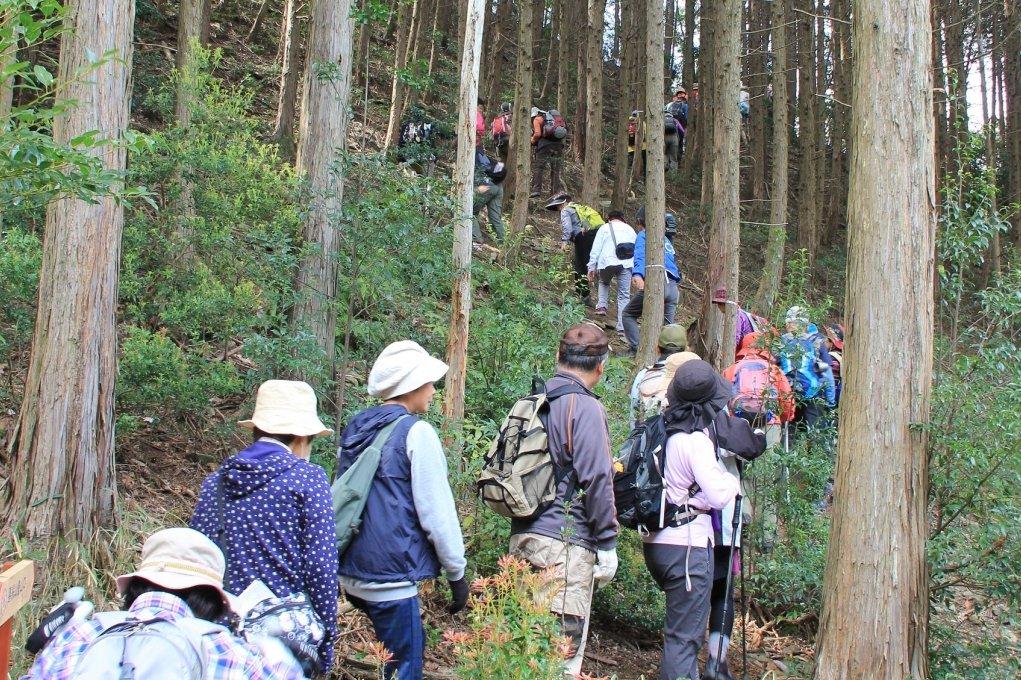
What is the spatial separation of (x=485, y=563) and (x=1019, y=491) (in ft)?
10.3

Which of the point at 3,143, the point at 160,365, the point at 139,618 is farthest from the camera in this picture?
the point at 160,365

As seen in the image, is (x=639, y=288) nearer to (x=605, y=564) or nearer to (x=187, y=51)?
(x=187, y=51)

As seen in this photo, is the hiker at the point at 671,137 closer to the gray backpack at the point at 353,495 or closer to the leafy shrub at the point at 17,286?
the leafy shrub at the point at 17,286

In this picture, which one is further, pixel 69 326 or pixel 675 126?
pixel 675 126

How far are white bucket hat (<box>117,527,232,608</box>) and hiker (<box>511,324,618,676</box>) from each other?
6.86 ft

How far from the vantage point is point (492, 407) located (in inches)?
330

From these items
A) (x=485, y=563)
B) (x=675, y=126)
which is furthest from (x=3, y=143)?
(x=675, y=126)

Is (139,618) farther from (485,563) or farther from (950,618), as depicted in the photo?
(950,618)

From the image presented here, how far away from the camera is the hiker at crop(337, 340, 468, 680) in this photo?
3.77 meters

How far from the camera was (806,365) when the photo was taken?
269 inches

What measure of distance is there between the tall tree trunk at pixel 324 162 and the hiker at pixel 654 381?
2.36 m

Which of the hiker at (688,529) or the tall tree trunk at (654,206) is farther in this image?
the tall tree trunk at (654,206)

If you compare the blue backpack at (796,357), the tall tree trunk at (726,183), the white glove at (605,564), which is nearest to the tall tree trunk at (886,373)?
the blue backpack at (796,357)

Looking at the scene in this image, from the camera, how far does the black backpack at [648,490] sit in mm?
4926
